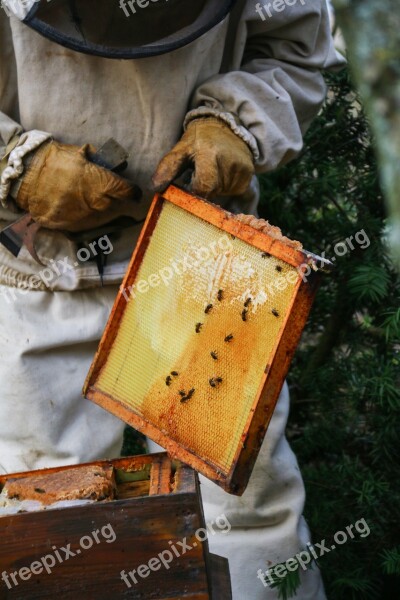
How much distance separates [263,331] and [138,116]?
801 millimetres

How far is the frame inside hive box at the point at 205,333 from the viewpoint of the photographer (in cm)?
171

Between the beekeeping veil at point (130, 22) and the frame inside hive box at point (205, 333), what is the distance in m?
0.39

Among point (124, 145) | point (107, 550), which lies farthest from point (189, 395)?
point (124, 145)

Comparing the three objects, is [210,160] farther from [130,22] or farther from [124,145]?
[130,22]

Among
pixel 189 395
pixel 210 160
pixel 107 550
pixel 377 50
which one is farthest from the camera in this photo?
pixel 210 160

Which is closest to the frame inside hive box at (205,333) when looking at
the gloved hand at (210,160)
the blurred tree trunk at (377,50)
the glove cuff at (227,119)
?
the gloved hand at (210,160)

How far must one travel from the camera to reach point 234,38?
7.93 ft

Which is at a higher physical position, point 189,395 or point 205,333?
point 205,333

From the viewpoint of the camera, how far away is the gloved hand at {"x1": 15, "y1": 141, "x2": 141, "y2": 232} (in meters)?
2.03

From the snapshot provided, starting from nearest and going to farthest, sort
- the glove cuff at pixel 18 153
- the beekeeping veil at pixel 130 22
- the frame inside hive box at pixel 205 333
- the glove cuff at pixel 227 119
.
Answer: the frame inside hive box at pixel 205 333 < the beekeeping veil at pixel 130 22 < the glove cuff at pixel 18 153 < the glove cuff at pixel 227 119

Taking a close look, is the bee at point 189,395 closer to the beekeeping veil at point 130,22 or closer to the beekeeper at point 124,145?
the beekeeper at point 124,145

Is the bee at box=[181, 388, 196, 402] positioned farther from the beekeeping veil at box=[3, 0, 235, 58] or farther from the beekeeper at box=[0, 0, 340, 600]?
the beekeeping veil at box=[3, 0, 235, 58]

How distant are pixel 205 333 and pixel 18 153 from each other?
2.30ft

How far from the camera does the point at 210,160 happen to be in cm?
203
